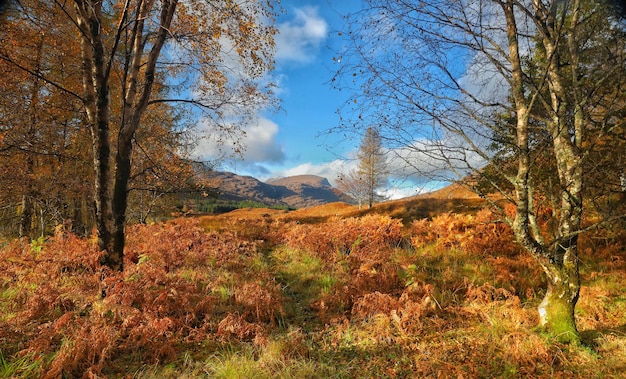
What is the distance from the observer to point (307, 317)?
4965 mm

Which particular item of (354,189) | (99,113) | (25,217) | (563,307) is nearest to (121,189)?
(99,113)

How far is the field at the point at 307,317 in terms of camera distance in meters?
3.30

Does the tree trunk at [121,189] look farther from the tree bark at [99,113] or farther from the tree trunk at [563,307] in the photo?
the tree trunk at [563,307]

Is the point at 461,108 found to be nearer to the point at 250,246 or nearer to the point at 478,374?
the point at 478,374

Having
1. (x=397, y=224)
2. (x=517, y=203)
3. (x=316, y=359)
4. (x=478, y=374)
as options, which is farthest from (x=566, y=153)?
(x=397, y=224)

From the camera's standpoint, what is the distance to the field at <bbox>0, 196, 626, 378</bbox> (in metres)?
3.30

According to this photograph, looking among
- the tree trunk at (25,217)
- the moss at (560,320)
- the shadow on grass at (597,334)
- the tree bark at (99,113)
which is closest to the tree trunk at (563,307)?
the moss at (560,320)

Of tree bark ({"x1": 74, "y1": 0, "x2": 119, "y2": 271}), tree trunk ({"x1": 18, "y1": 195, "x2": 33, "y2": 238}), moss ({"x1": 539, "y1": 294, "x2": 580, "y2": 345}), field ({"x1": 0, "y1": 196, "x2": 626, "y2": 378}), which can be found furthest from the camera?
tree trunk ({"x1": 18, "y1": 195, "x2": 33, "y2": 238})

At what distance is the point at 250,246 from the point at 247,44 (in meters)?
6.13

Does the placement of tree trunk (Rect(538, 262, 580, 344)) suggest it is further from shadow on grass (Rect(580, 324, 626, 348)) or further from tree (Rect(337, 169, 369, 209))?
tree (Rect(337, 169, 369, 209))

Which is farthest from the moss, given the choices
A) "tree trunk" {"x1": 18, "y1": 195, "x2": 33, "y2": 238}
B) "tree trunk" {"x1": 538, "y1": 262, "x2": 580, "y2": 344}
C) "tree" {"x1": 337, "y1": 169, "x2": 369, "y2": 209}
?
"tree" {"x1": 337, "y1": 169, "x2": 369, "y2": 209}

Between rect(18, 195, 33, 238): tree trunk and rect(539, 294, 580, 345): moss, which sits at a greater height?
rect(18, 195, 33, 238): tree trunk

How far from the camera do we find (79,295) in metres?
4.87

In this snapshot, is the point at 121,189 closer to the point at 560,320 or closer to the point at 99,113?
the point at 99,113
